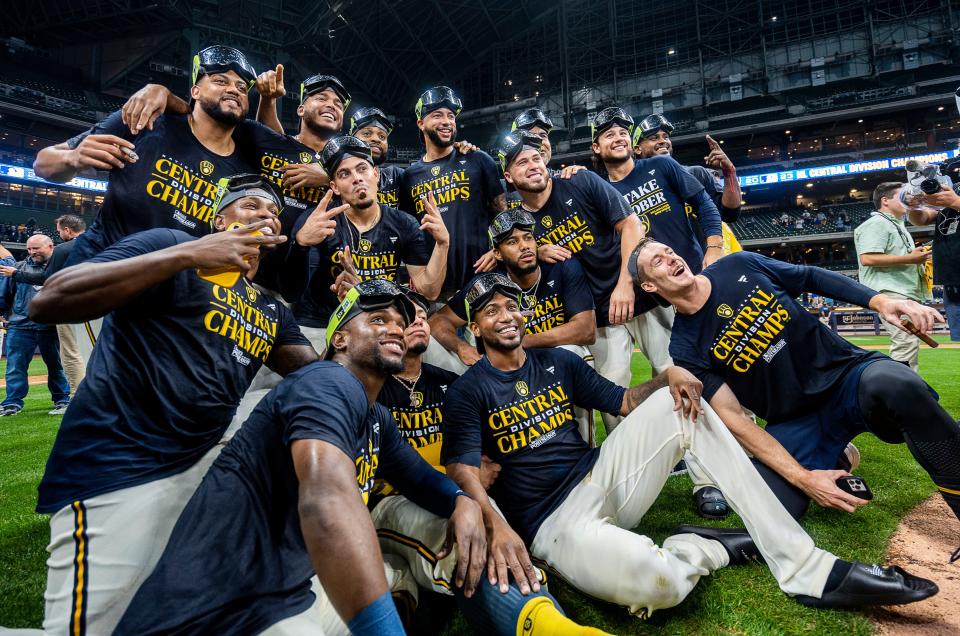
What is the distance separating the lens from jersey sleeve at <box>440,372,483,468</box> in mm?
2758

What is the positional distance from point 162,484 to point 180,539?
1.86ft

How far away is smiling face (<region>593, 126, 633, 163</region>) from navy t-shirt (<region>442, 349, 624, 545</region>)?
2.77m

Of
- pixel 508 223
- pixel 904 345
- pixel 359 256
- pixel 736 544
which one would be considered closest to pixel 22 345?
pixel 359 256

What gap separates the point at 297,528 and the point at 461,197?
3575mm

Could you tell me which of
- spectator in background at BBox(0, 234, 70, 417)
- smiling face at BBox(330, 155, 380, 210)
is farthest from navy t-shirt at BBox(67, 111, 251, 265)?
spectator in background at BBox(0, 234, 70, 417)

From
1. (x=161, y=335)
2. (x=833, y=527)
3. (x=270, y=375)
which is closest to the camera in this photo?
(x=161, y=335)

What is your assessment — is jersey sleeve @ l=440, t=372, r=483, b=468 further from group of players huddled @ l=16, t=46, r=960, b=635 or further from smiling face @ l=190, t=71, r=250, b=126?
smiling face @ l=190, t=71, r=250, b=126

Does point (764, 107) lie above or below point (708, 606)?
above

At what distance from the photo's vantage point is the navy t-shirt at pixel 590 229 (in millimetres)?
4426

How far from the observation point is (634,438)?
2736mm

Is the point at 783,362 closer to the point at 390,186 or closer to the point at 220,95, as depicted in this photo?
the point at 390,186

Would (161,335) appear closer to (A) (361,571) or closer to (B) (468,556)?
(A) (361,571)

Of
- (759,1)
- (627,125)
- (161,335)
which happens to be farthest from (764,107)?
(161,335)

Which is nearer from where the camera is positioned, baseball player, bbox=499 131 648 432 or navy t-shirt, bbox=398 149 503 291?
baseball player, bbox=499 131 648 432
